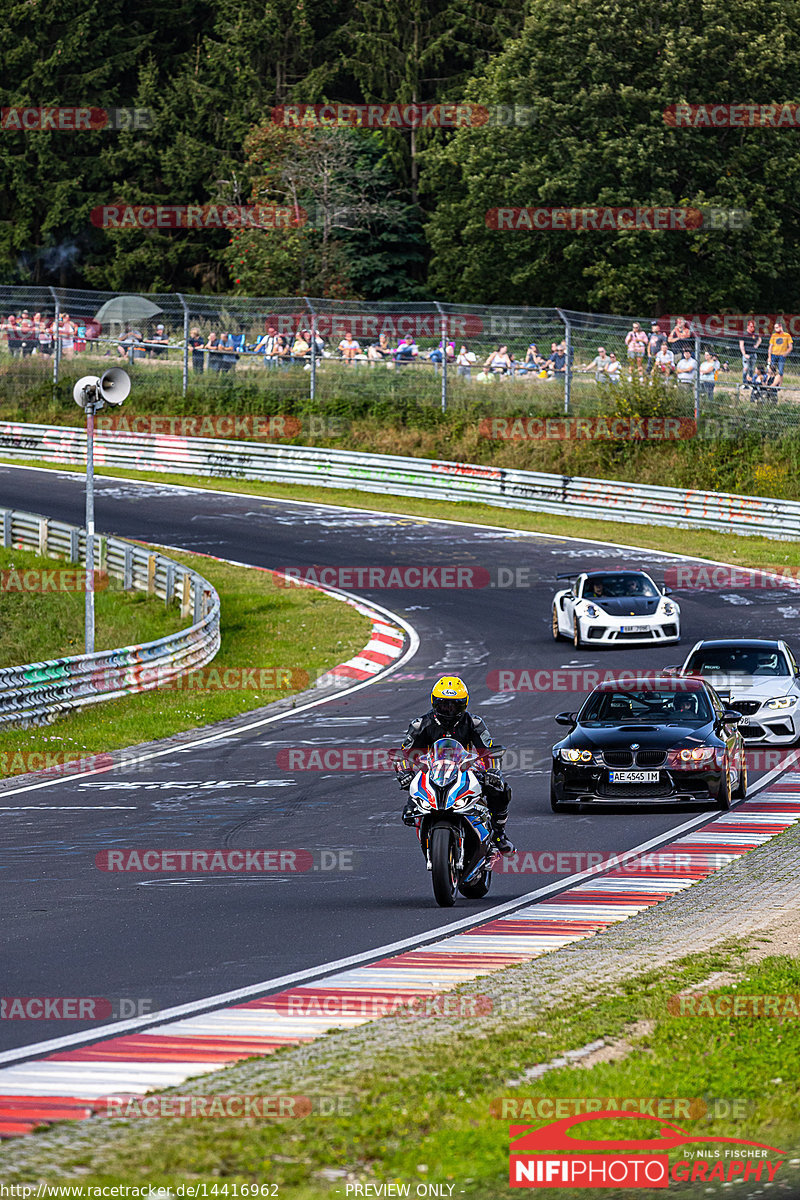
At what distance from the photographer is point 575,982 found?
8.82 meters

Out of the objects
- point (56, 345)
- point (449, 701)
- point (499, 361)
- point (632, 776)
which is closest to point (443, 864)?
point (449, 701)

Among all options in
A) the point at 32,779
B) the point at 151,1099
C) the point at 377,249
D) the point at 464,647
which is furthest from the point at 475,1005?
the point at 377,249

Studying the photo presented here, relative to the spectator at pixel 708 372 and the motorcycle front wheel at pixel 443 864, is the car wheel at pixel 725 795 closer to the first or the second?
the motorcycle front wheel at pixel 443 864

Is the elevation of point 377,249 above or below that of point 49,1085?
above

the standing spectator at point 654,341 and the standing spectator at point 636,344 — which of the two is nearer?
the standing spectator at point 654,341

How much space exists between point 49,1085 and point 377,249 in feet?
211

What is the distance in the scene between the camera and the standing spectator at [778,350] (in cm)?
3747

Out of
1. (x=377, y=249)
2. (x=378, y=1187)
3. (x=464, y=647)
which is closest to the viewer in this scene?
(x=378, y=1187)

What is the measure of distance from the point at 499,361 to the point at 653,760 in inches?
1180

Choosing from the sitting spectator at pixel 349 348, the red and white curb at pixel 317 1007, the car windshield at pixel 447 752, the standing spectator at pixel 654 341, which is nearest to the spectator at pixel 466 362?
the sitting spectator at pixel 349 348

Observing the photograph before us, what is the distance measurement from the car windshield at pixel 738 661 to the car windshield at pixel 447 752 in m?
9.92

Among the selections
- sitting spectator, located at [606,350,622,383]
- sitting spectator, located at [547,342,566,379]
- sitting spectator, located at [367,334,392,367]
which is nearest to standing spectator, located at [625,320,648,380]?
sitting spectator, located at [606,350,622,383]

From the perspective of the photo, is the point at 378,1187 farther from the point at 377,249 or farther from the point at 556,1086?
the point at 377,249

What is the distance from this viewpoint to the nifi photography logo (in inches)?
226
